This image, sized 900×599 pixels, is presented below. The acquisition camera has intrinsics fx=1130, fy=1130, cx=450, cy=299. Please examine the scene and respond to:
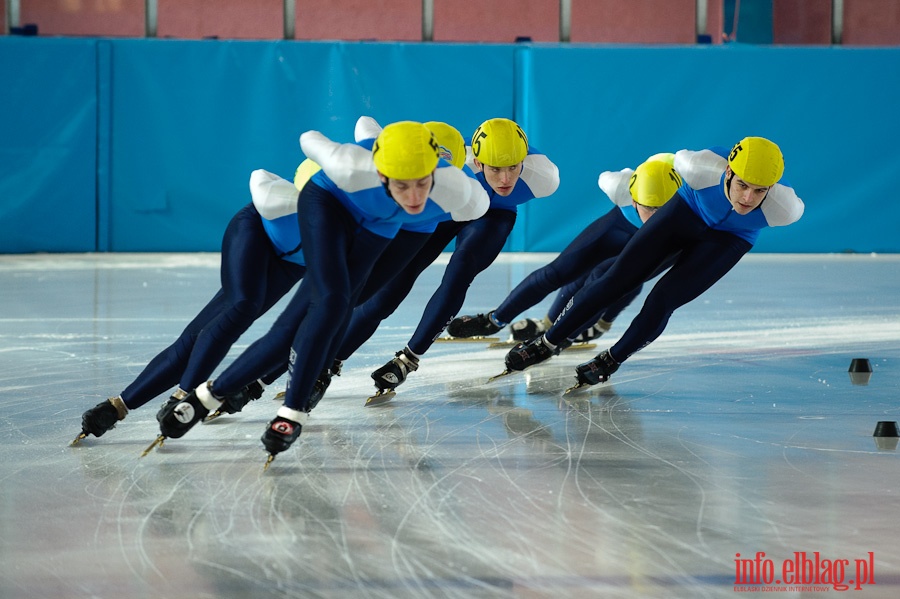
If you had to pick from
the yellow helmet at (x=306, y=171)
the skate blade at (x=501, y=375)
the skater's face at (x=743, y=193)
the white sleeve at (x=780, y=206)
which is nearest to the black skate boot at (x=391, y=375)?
the skate blade at (x=501, y=375)

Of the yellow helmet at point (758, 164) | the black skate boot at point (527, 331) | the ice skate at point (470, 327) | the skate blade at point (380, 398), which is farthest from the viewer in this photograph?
the black skate boot at point (527, 331)

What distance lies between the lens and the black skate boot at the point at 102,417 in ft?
11.8

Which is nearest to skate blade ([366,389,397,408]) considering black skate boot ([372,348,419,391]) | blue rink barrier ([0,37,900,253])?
black skate boot ([372,348,419,391])

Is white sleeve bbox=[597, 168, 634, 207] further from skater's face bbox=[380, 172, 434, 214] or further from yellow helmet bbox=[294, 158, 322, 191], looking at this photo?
skater's face bbox=[380, 172, 434, 214]

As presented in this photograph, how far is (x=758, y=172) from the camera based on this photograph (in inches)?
164

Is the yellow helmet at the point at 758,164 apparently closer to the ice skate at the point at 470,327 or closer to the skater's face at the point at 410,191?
the skater's face at the point at 410,191

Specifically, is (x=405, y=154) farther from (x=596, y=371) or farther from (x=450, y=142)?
(x=596, y=371)

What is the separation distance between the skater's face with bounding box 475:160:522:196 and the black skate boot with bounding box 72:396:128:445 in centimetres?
182

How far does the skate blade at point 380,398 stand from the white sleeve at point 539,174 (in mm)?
1141

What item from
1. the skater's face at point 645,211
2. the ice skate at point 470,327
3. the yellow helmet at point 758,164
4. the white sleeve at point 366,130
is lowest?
the ice skate at point 470,327

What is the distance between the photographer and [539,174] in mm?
4938

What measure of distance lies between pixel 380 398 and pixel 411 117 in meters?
6.97

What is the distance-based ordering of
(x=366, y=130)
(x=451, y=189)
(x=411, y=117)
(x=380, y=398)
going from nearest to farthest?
(x=451, y=189) → (x=366, y=130) → (x=380, y=398) → (x=411, y=117)

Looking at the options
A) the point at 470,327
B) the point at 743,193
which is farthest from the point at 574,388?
the point at 470,327
